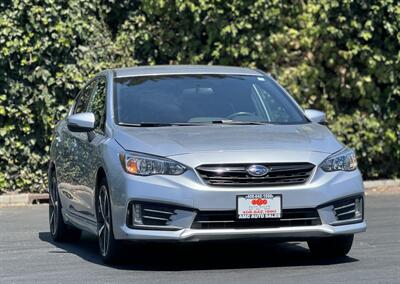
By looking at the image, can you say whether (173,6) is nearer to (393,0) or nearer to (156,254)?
(393,0)

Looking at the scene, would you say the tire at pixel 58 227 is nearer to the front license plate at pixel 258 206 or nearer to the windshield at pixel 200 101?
the windshield at pixel 200 101

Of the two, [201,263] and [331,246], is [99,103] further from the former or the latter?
[331,246]

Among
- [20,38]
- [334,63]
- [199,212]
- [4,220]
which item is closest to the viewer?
[199,212]

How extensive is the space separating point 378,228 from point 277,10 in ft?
18.1

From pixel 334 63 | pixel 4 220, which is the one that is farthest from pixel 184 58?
pixel 4 220

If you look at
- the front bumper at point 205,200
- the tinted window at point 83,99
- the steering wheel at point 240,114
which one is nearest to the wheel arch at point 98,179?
the front bumper at point 205,200

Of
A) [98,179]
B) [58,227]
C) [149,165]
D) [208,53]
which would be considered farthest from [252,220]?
[208,53]

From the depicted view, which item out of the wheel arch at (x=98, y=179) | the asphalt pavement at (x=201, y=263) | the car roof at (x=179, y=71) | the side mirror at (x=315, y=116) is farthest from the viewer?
the car roof at (x=179, y=71)

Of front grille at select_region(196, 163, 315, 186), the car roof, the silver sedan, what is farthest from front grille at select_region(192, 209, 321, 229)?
the car roof

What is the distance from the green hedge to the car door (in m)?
4.91

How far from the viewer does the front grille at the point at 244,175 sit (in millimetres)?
9633

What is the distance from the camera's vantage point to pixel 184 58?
1822 cm

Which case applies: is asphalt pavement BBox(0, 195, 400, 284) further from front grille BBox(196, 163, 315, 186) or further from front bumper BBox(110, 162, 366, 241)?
front grille BBox(196, 163, 315, 186)

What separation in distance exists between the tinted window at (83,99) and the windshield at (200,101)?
0.89 m
